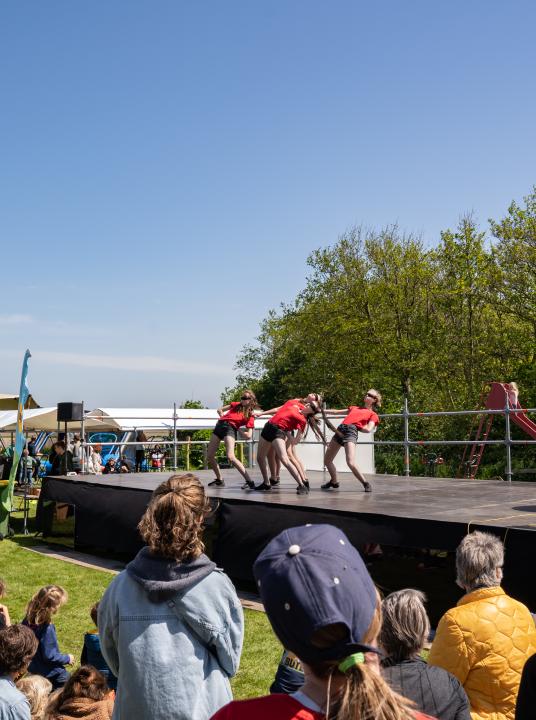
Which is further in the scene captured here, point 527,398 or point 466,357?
point 466,357

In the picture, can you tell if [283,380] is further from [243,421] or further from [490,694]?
[490,694]

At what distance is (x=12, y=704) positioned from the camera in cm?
338

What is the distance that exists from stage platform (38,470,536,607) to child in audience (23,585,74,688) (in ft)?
10.6

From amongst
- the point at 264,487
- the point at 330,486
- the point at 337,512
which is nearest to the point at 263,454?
the point at 264,487

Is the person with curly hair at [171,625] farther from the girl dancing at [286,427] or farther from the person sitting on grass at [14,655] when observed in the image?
the girl dancing at [286,427]

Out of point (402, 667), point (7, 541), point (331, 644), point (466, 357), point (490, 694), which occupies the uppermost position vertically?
point (466, 357)

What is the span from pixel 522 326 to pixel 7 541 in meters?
20.2

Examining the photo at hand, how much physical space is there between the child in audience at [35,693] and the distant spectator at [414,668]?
6.63 feet

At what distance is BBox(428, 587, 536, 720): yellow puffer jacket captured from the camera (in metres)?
3.21

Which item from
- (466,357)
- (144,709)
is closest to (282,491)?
(144,709)

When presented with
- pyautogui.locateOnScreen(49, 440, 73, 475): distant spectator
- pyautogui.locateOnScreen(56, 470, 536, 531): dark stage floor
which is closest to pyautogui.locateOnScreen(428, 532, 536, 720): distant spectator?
pyautogui.locateOnScreen(56, 470, 536, 531): dark stage floor

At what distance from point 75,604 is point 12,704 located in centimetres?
513

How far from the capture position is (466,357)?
28.0 metres

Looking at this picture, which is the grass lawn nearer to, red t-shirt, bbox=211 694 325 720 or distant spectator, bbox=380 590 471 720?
distant spectator, bbox=380 590 471 720
